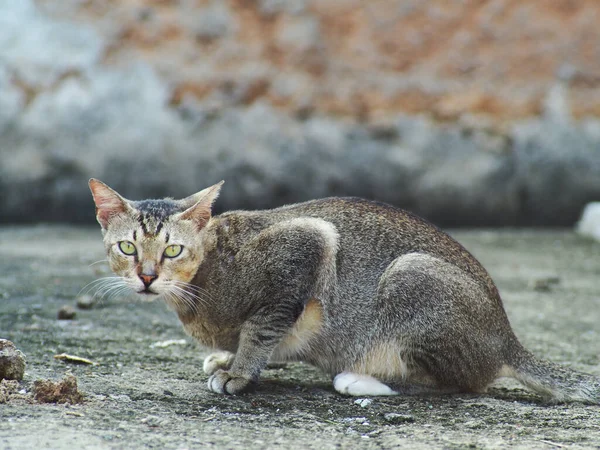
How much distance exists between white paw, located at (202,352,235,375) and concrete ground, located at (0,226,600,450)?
2.7 inches

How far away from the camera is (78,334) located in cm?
486

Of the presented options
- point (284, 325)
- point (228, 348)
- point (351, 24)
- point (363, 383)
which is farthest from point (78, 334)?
point (351, 24)

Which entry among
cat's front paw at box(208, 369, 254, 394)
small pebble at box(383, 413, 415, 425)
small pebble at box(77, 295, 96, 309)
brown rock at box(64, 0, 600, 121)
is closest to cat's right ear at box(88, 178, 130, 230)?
cat's front paw at box(208, 369, 254, 394)

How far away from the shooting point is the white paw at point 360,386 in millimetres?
4031

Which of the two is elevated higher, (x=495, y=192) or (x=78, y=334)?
(x=495, y=192)

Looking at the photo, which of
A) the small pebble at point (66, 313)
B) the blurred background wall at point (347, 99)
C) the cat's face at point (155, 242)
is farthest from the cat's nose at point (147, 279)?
the blurred background wall at point (347, 99)

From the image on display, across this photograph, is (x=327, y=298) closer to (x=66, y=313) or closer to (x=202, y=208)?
(x=202, y=208)

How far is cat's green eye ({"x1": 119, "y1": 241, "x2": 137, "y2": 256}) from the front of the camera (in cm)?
402

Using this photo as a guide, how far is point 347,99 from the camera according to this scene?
359 inches

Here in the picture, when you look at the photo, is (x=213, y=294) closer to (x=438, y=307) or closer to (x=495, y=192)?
(x=438, y=307)

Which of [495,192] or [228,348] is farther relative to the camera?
[495,192]

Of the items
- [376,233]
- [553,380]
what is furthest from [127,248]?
[553,380]

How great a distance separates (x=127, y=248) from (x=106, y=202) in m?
0.32

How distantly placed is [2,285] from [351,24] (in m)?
5.02
